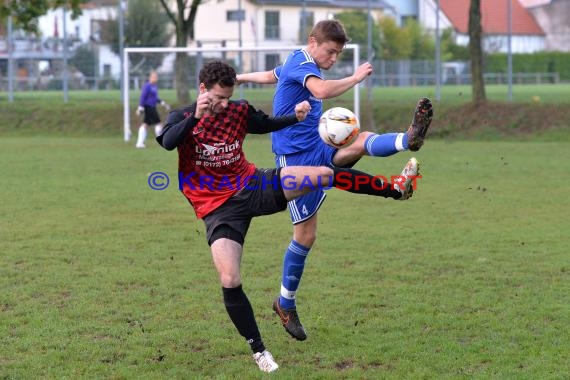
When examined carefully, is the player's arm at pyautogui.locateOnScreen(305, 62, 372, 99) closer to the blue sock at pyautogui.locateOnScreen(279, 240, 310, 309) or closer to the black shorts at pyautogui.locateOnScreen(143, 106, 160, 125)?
the blue sock at pyautogui.locateOnScreen(279, 240, 310, 309)

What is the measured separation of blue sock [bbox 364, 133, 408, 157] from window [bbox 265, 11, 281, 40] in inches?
1069

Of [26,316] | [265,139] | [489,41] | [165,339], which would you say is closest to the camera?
[165,339]

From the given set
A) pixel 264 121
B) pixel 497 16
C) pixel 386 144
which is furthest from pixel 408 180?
pixel 497 16

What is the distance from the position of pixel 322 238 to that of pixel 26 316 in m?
4.24

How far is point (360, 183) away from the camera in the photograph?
5926 mm

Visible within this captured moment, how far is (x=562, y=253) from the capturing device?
884cm

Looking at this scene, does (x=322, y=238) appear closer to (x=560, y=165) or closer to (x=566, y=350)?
(x=566, y=350)

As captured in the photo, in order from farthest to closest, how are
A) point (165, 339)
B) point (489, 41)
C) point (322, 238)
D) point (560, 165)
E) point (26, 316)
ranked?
point (489, 41) < point (560, 165) < point (322, 238) < point (26, 316) < point (165, 339)

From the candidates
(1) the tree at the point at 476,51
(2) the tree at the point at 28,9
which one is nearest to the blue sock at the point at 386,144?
(1) the tree at the point at 476,51

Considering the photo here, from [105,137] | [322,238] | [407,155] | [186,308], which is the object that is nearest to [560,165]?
[407,155]

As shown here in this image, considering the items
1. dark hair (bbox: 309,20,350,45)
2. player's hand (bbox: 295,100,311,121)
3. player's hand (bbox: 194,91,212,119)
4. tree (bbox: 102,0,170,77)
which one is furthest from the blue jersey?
tree (bbox: 102,0,170,77)

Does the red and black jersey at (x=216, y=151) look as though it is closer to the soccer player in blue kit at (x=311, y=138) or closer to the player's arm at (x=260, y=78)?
the soccer player in blue kit at (x=311, y=138)

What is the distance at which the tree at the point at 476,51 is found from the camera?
25984 millimetres

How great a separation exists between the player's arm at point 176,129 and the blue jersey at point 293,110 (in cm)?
99
